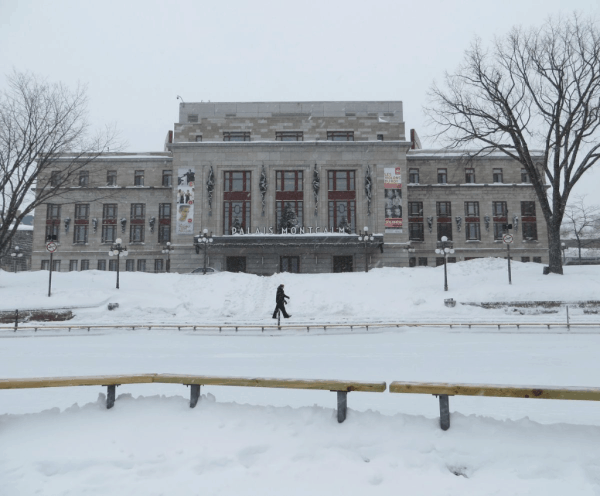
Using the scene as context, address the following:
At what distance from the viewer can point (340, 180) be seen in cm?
4134

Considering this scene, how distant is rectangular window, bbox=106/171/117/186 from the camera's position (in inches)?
1885

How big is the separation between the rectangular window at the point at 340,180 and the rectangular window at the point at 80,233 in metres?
26.9

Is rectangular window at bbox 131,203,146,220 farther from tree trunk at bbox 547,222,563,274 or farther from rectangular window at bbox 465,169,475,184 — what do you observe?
tree trunk at bbox 547,222,563,274

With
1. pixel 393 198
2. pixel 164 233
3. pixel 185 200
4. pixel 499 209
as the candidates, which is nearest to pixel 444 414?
pixel 393 198

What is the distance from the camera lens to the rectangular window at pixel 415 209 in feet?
155

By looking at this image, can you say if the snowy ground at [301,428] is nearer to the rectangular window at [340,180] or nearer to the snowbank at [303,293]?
the snowbank at [303,293]

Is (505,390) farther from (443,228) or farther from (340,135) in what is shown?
(443,228)

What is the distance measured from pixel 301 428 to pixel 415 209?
147 ft

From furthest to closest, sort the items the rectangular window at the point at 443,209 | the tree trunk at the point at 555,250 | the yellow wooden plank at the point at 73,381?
the rectangular window at the point at 443,209 → the tree trunk at the point at 555,250 → the yellow wooden plank at the point at 73,381

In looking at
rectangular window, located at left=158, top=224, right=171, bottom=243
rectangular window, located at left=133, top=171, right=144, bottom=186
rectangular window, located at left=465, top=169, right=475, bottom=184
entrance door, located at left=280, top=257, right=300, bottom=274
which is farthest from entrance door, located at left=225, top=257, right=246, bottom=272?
rectangular window, located at left=465, top=169, right=475, bottom=184

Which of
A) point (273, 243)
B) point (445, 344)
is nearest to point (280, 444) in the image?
point (445, 344)

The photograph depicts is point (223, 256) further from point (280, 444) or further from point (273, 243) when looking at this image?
point (280, 444)

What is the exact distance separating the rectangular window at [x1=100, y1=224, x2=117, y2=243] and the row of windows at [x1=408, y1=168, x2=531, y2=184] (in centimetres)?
3343

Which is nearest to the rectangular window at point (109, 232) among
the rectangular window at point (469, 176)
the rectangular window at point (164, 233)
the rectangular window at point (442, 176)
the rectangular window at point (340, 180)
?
the rectangular window at point (164, 233)
